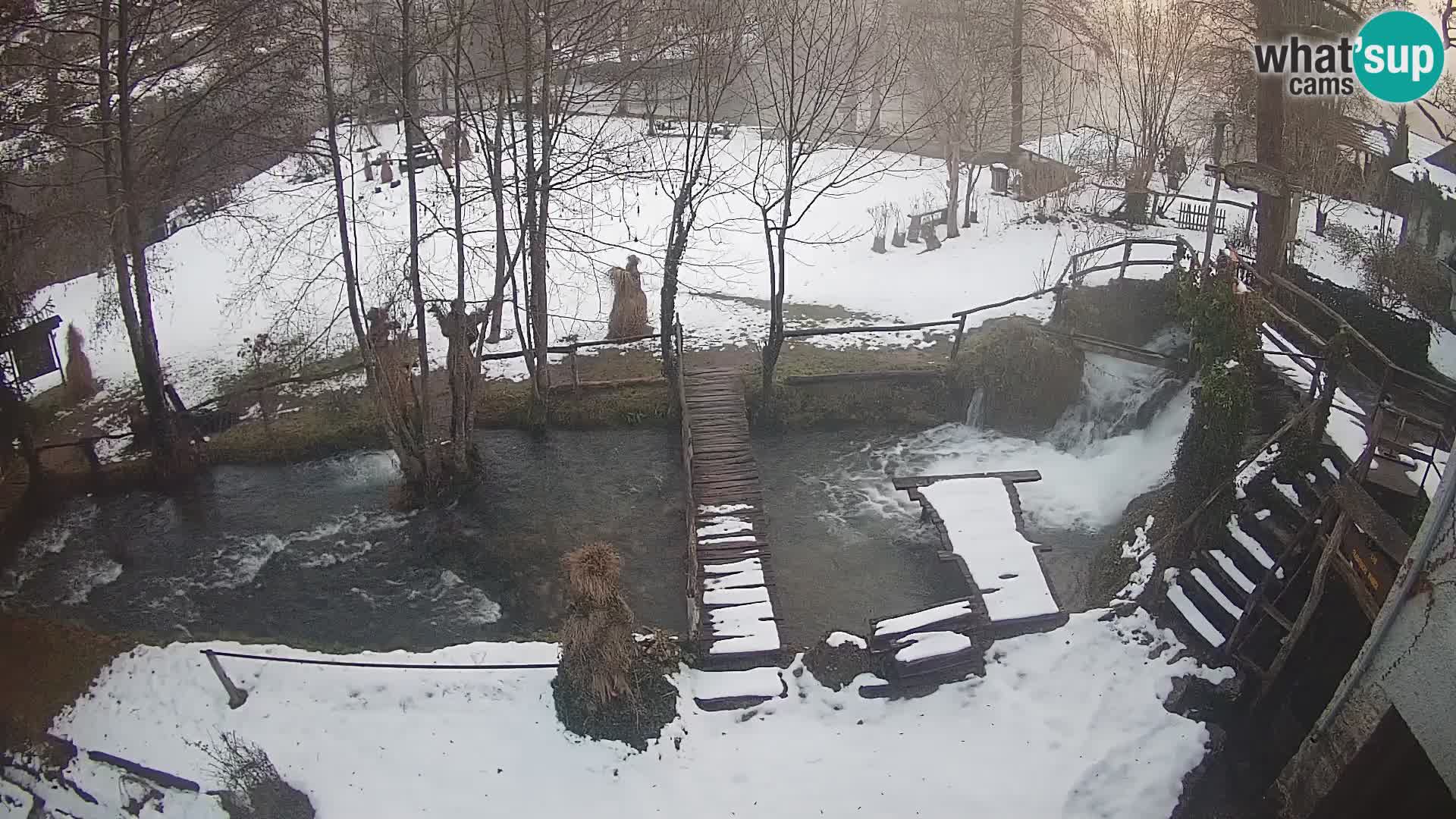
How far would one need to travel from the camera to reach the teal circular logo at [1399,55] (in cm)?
1478

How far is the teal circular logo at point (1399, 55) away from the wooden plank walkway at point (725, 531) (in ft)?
37.0

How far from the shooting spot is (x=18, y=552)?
14.2 metres

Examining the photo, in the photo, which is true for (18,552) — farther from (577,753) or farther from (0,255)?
(577,753)

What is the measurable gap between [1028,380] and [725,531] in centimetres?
629

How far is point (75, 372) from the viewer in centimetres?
1833

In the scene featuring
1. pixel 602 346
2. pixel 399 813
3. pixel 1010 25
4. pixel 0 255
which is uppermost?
pixel 1010 25

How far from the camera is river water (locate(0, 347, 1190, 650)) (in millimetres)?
12852

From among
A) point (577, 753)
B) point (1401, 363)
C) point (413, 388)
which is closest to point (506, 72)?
point (413, 388)

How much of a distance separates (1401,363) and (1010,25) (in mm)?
18010

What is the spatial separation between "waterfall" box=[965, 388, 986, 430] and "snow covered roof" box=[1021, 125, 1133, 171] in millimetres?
12466

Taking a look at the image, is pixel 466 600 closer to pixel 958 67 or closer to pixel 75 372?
pixel 75 372

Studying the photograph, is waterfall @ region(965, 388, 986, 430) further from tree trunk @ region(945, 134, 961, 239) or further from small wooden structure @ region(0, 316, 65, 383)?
small wooden structure @ region(0, 316, 65, 383)

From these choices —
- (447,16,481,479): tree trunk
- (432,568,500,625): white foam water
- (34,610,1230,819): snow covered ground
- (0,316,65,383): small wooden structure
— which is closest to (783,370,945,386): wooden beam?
(447,16,481,479): tree trunk

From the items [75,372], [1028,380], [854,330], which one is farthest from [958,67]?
[75,372]
